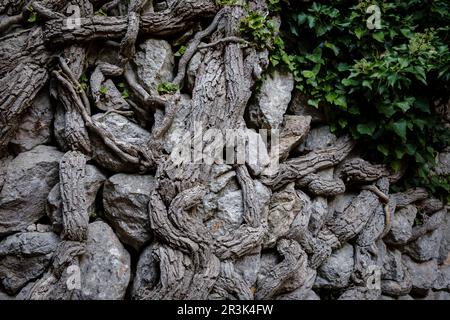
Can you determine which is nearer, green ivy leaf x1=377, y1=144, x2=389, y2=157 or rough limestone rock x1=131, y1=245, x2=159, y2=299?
rough limestone rock x1=131, y1=245, x2=159, y2=299

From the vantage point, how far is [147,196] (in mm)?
3014

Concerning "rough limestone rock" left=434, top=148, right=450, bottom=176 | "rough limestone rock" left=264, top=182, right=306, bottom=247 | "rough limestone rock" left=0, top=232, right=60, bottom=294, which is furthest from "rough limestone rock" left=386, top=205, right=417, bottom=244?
"rough limestone rock" left=0, top=232, right=60, bottom=294

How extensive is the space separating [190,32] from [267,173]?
58.8 inches

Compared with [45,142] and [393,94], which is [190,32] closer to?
[45,142]

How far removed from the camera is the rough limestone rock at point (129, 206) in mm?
3010

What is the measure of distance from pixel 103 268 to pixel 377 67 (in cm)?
293

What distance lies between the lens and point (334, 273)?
3555 mm

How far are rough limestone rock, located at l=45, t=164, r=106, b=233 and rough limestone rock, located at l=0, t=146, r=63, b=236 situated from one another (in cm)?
11

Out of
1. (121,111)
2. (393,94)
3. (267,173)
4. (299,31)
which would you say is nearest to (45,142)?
(121,111)

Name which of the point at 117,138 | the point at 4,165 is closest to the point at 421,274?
the point at 117,138

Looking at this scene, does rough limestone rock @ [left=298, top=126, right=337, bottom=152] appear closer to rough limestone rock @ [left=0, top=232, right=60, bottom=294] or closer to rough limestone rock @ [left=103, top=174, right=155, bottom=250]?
rough limestone rock @ [left=103, top=174, right=155, bottom=250]

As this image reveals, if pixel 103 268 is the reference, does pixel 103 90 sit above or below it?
above

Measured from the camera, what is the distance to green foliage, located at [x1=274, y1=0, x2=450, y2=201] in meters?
3.53

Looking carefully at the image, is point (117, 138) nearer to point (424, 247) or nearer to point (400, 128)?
point (400, 128)
